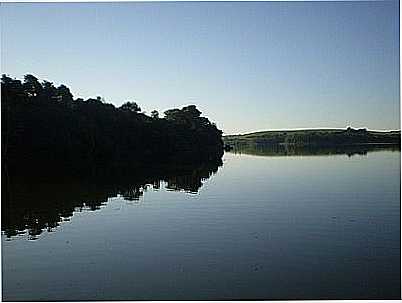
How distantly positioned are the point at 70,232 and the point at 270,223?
1.53 m

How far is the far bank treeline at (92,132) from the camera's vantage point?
4598mm

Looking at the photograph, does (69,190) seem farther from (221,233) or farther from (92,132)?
(221,233)

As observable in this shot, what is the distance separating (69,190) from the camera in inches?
190

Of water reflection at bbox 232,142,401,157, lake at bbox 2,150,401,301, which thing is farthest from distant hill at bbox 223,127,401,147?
lake at bbox 2,150,401,301

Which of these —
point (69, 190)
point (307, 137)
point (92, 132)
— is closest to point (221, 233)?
point (307, 137)

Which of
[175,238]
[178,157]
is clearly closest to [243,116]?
[178,157]

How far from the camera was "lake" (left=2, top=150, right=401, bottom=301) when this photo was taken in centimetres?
435

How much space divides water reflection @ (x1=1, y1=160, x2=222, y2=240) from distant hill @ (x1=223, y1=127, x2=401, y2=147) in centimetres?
33

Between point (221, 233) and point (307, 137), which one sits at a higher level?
point (307, 137)

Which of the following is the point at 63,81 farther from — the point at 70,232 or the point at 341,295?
the point at 341,295

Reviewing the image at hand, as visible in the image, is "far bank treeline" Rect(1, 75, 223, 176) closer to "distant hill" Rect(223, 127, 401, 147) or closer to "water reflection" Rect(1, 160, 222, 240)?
"water reflection" Rect(1, 160, 222, 240)

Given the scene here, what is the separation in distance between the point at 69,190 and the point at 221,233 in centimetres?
123

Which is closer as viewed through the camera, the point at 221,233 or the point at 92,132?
the point at 221,233

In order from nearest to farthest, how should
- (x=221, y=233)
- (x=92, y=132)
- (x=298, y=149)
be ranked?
(x=221, y=233) < (x=298, y=149) < (x=92, y=132)
